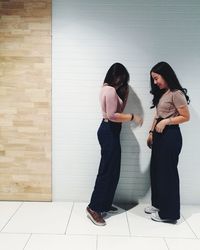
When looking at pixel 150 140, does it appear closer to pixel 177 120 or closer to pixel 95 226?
pixel 177 120

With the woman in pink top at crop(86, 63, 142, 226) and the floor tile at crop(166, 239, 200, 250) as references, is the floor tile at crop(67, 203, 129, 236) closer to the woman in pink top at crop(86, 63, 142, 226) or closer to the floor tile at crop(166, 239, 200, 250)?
the woman in pink top at crop(86, 63, 142, 226)

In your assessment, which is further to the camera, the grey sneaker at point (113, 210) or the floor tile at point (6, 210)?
the grey sneaker at point (113, 210)

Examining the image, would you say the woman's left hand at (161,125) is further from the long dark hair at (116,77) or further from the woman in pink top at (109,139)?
the long dark hair at (116,77)

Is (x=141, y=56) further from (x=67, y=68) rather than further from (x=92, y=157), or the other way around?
(x=92, y=157)

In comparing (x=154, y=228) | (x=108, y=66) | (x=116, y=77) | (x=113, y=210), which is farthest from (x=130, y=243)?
(x=108, y=66)

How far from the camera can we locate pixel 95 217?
312 cm

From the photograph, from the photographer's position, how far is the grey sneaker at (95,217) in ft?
10.1

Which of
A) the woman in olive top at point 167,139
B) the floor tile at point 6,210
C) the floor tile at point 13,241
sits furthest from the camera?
the floor tile at point 6,210

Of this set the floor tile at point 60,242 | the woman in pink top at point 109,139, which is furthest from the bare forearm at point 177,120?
the floor tile at point 60,242

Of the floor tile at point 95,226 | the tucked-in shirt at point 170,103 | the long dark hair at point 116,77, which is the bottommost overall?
the floor tile at point 95,226

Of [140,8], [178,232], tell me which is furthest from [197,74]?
[178,232]

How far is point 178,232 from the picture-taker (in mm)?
2963

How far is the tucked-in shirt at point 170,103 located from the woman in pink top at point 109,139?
Result: 26 cm

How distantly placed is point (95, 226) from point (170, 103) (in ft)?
4.50
